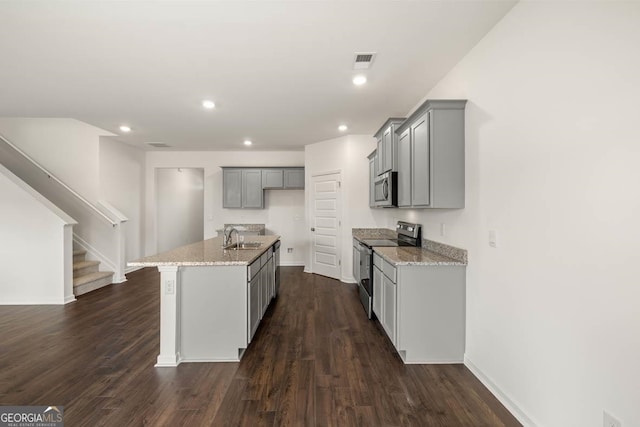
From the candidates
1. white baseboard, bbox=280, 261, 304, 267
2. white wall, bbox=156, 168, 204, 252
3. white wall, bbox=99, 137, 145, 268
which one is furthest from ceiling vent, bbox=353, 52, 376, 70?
white wall, bbox=156, 168, 204, 252

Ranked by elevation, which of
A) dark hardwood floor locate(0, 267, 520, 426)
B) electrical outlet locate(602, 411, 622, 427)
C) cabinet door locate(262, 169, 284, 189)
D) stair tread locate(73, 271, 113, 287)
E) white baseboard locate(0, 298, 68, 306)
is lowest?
dark hardwood floor locate(0, 267, 520, 426)

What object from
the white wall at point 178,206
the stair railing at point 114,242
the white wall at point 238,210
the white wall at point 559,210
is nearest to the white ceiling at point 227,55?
the white wall at point 559,210

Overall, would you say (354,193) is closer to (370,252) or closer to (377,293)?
(370,252)

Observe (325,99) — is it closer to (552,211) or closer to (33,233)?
(552,211)

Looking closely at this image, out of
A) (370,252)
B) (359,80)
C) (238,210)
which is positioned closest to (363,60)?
(359,80)

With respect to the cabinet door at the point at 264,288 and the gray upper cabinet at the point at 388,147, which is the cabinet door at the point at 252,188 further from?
the gray upper cabinet at the point at 388,147

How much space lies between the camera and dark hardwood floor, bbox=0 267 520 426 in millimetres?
1813

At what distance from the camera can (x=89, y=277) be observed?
4590mm

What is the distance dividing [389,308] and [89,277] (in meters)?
4.96

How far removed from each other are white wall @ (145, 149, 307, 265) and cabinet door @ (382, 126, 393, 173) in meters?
2.97

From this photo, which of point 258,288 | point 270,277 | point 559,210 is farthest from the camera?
point 270,277

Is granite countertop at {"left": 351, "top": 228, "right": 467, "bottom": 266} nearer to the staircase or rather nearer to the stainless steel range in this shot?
the stainless steel range

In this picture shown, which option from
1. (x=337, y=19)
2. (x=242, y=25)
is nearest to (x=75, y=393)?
(x=242, y=25)

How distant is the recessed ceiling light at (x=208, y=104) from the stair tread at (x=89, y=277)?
3478 millimetres
